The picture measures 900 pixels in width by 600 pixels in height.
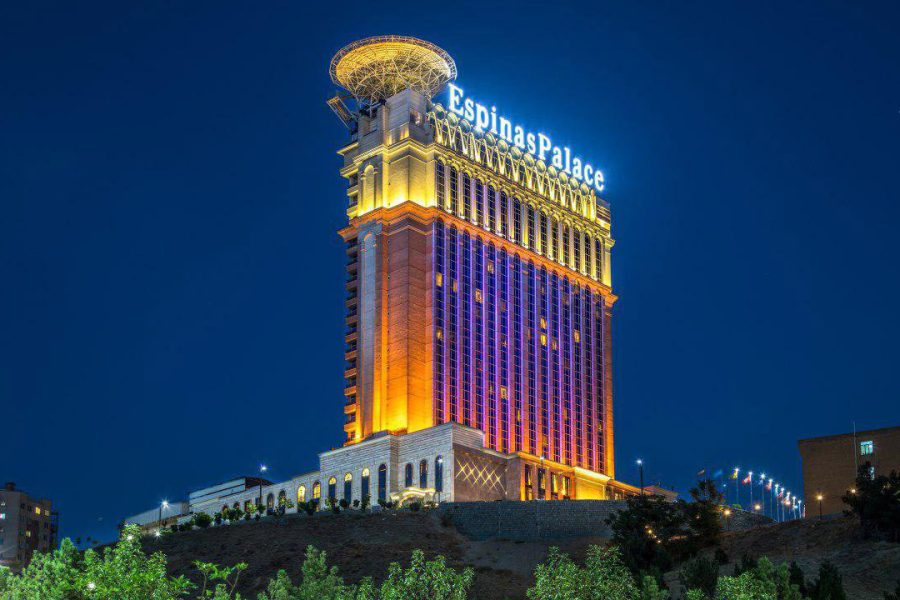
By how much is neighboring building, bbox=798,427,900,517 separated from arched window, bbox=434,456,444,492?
41.5 meters

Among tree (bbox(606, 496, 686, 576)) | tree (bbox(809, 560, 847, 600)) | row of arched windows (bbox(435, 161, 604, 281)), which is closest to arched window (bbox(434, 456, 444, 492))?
row of arched windows (bbox(435, 161, 604, 281))

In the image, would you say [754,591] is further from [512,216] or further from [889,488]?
[512,216]

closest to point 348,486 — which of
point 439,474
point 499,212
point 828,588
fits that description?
point 439,474

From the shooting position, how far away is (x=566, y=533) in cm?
13162

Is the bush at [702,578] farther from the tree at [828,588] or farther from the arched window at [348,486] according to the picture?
the arched window at [348,486]

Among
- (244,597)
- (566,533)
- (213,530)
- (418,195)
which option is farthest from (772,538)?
(418,195)

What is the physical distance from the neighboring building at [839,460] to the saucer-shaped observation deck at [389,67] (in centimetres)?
7798

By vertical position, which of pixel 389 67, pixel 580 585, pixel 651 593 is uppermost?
pixel 389 67

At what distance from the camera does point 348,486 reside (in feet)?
556

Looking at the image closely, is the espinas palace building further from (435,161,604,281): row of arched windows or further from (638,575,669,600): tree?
(638,575,669,600): tree

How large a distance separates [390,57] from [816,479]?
85.2 meters

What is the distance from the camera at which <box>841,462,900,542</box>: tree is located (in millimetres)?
105188

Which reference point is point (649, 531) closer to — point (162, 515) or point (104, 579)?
point (104, 579)

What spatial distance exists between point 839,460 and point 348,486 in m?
59.2
